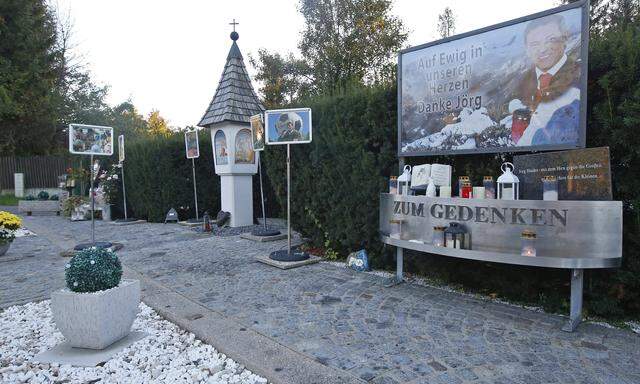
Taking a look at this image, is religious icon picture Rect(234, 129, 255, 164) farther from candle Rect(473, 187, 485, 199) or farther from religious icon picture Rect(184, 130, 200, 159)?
candle Rect(473, 187, 485, 199)

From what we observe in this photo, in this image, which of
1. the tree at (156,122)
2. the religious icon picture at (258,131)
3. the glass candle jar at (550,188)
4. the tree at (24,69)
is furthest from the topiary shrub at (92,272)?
the tree at (156,122)

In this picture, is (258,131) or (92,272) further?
(258,131)

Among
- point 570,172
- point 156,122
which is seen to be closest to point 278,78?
point 570,172

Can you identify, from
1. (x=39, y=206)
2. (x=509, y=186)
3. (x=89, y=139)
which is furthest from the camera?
(x=39, y=206)

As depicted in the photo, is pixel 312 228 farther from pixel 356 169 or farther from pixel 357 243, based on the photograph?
pixel 356 169

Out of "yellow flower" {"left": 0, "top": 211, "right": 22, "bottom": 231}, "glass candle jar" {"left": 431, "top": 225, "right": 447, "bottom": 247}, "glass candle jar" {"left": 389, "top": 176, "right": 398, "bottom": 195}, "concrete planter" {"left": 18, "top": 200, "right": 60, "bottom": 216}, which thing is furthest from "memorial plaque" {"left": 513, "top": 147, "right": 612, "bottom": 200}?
"concrete planter" {"left": 18, "top": 200, "right": 60, "bottom": 216}

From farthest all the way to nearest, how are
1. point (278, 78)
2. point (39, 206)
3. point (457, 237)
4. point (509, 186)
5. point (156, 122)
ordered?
point (156, 122)
point (278, 78)
point (39, 206)
point (457, 237)
point (509, 186)

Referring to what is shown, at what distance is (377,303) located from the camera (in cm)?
456

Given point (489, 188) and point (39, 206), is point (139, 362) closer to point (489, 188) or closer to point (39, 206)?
point (489, 188)

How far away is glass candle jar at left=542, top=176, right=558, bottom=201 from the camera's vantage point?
12.1ft

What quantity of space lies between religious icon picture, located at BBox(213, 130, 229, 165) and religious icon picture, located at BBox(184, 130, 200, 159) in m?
0.57

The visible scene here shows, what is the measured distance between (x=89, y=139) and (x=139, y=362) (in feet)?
20.6

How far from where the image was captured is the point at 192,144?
1192 centimetres

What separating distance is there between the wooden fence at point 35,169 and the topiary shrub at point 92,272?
90.5 ft
